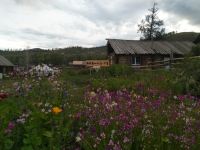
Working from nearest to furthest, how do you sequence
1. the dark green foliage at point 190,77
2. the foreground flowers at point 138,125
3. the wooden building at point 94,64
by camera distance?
the foreground flowers at point 138,125
the dark green foliage at point 190,77
the wooden building at point 94,64

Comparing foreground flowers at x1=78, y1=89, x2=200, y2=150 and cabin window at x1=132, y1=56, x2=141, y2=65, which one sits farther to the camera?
cabin window at x1=132, y1=56, x2=141, y2=65

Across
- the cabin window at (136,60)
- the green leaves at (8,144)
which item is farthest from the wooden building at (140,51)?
the green leaves at (8,144)

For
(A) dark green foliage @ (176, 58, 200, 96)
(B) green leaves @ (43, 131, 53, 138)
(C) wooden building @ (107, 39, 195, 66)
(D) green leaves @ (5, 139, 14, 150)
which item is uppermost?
(C) wooden building @ (107, 39, 195, 66)

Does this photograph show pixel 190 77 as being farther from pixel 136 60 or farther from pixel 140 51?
pixel 136 60

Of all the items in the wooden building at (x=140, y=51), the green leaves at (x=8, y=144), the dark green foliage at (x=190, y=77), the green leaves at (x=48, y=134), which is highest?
the wooden building at (x=140, y=51)

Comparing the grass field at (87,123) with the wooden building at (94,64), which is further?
the wooden building at (94,64)

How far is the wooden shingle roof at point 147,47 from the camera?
39.1 meters

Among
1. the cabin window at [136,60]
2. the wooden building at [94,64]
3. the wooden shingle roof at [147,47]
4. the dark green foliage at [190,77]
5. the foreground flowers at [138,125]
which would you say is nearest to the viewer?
the foreground flowers at [138,125]

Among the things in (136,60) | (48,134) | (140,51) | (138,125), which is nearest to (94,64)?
(140,51)

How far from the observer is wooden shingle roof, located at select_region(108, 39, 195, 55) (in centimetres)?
3912

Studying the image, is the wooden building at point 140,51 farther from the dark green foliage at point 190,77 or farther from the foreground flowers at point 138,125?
the foreground flowers at point 138,125

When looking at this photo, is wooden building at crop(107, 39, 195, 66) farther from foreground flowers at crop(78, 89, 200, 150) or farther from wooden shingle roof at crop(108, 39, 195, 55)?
foreground flowers at crop(78, 89, 200, 150)

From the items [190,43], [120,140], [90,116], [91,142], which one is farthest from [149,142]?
[190,43]

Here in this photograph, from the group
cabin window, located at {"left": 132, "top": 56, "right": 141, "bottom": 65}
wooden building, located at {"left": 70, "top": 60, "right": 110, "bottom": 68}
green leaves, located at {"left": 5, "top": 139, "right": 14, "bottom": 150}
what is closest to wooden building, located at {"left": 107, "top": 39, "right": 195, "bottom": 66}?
cabin window, located at {"left": 132, "top": 56, "right": 141, "bottom": 65}
